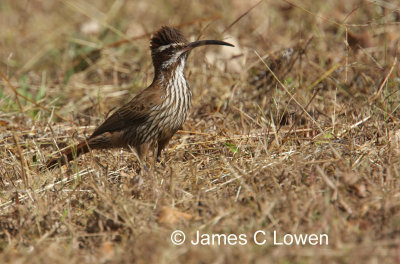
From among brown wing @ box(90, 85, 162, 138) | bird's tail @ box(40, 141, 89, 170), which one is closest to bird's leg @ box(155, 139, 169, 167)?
brown wing @ box(90, 85, 162, 138)

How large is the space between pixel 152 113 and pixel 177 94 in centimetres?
26

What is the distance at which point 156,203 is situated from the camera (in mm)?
3514

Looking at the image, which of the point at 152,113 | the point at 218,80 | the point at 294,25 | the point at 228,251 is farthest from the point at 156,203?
the point at 294,25

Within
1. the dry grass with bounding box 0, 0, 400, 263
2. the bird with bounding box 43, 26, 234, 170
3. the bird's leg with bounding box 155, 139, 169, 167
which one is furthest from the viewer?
the bird's leg with bounding box 155, 139, 169, 167

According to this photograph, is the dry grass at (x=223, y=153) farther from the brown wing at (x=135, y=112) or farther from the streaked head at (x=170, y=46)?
the streaked head at (x=170, y=46)

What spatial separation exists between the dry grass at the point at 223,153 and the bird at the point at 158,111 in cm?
15

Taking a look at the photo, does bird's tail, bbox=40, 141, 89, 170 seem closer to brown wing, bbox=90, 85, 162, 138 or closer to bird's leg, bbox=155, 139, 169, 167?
brown wing, bbox=90, 85, 162, 138

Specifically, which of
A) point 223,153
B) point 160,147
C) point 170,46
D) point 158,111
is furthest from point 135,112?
point 223,153

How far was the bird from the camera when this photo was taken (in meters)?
4.57

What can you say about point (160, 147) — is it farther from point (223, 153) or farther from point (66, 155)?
point (66, 155)

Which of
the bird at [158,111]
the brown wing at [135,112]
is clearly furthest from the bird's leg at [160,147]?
the brown wing at [135,112]

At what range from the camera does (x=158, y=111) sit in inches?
180

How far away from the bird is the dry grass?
0.49 feet

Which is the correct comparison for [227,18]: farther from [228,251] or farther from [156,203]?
[228,251]
